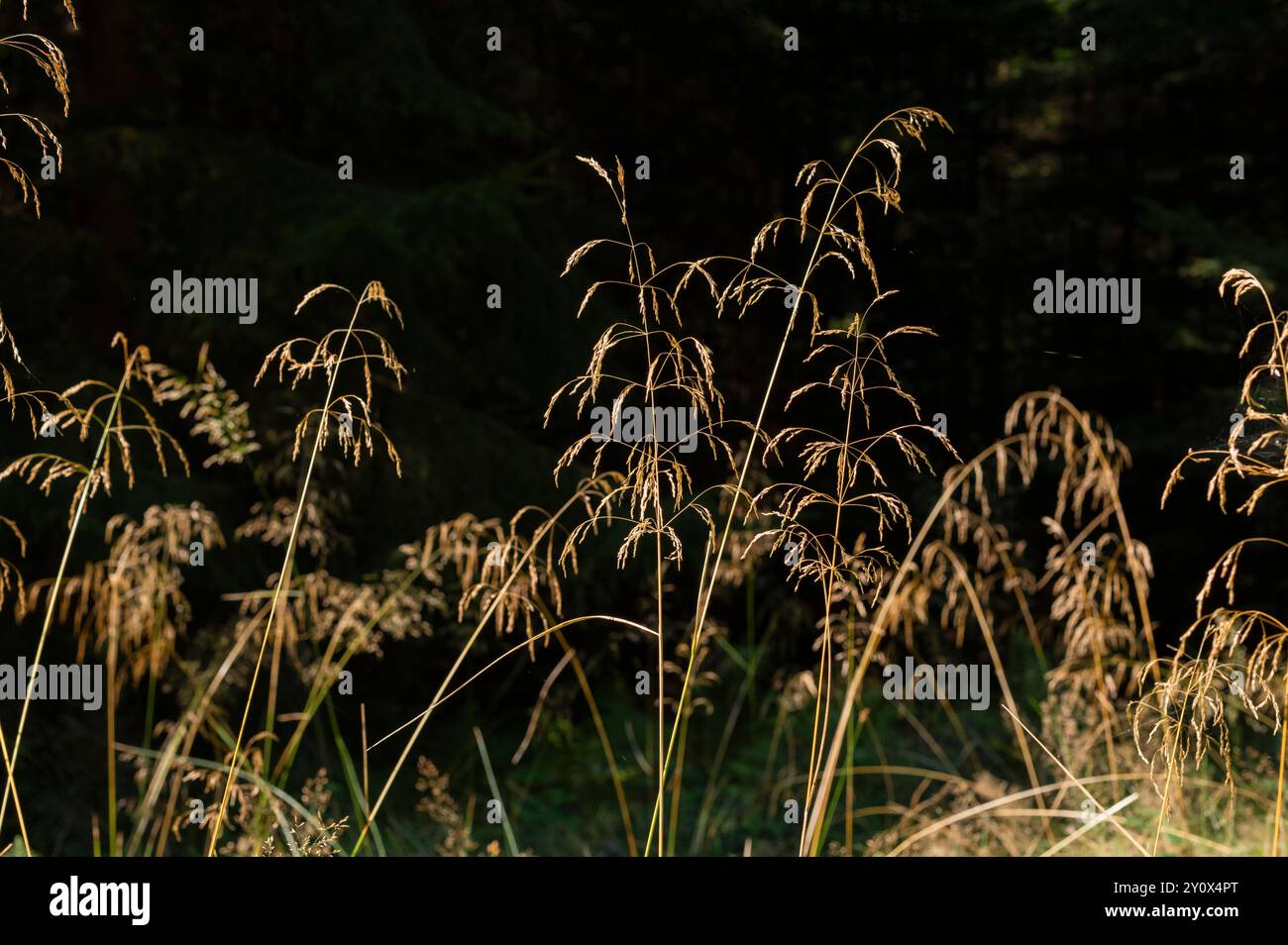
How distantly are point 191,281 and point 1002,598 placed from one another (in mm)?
4923

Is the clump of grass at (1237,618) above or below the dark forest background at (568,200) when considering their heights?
below

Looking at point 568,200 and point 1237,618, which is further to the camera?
point 568,200

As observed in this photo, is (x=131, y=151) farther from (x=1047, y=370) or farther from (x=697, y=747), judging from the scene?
(x=1047, y=370)

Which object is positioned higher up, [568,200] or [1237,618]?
[568,200]

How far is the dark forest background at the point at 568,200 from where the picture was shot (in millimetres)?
4938

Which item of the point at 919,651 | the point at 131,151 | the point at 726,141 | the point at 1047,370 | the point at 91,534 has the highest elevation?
the point at 726,141

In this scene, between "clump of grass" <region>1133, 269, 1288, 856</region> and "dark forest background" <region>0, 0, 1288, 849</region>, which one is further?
"dark forest background" <region>0, 0, 1288, 849</region>

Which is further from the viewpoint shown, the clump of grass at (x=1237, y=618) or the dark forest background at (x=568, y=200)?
the dark forest background at (x=568, y=200)

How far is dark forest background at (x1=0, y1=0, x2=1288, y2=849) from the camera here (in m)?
4.94

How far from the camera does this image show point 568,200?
248 inches

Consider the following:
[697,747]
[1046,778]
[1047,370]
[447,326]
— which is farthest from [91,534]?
[1047,370]

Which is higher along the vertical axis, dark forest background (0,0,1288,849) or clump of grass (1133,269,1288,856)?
dark forest background (0,0,1288,849)

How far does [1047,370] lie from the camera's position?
7465 mm
